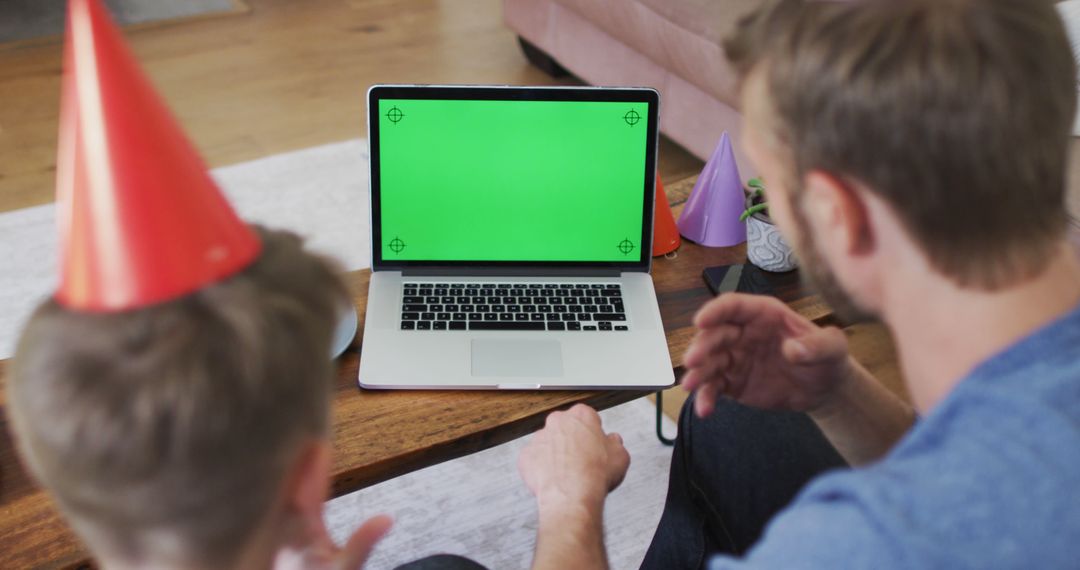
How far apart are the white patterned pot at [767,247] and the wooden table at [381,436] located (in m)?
0.18

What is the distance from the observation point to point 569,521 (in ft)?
3.18

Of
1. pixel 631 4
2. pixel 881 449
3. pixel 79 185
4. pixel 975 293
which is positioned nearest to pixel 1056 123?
pixel 975 293

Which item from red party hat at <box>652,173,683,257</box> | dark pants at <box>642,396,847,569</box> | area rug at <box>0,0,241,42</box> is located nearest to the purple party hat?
red party hat at <box>652,173,683,257</box>

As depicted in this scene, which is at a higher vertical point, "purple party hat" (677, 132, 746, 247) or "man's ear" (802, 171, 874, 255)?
"man's ear" (802, 171, 874, 255)

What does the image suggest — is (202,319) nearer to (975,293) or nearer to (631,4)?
(975,293)

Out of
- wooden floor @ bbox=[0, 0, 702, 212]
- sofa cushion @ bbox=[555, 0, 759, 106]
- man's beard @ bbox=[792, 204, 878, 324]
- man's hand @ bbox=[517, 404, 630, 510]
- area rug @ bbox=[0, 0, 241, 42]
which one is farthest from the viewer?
area rug @ bbox=[0, 0, 241, 42]

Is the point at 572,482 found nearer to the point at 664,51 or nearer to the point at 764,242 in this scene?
the point at 764,242

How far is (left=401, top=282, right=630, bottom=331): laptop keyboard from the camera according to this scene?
1243mm

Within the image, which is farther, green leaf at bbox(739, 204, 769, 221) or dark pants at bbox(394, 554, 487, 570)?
green leaf at bbox(739, 204, 769, 221)

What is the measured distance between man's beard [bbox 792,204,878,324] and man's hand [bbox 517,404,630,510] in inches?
11.7

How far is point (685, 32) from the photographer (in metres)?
2.33

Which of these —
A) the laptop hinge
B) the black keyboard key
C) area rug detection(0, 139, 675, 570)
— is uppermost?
the black keyboard key

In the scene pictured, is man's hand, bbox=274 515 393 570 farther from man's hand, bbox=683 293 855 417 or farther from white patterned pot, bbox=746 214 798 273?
white patterned pot, bbox=746 214 798 273

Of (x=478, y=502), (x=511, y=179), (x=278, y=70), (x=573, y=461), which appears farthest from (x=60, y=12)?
(x=573, y=461)
